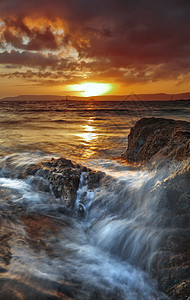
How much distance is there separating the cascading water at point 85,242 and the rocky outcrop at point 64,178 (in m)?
0.14

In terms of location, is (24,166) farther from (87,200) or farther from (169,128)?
(169,128)

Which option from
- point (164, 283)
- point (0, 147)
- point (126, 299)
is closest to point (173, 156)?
point (164, 283)

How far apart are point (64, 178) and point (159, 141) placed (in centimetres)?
261

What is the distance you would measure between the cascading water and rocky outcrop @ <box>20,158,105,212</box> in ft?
0.45

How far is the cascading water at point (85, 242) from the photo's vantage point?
2.52 meters

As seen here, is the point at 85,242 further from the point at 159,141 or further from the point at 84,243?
the point at 159,141

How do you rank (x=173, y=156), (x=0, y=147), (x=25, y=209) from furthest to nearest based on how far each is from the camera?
(x=0, y=147)
(x=25, y=209)
(x=173, y=156)

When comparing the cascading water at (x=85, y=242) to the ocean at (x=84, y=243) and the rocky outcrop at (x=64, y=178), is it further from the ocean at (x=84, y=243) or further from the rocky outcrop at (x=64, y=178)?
the rocky outcrop at (x=64, y=178)

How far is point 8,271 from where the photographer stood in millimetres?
2672

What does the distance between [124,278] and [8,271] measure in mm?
1438

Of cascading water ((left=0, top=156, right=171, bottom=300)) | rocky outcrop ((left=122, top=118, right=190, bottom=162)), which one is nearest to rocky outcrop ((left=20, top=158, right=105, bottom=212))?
cascading water ((left=0, top=156, right=171, bottom=300))

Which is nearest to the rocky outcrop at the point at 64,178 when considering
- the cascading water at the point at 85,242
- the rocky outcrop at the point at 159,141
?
the cascading water at the point at 85,242

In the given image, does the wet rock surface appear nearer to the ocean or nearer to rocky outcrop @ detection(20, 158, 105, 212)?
the ocean

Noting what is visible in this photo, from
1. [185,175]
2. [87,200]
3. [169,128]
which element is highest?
[169,128]
